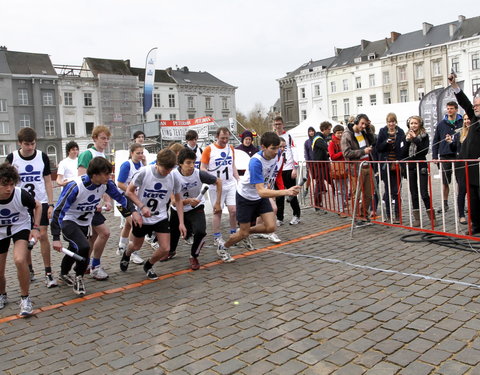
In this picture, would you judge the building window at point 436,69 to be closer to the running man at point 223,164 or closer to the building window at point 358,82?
the building window at point 358,82

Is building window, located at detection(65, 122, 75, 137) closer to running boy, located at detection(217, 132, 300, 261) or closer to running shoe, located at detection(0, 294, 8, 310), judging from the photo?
running boy, located at detection(217, 132, 300, 261)

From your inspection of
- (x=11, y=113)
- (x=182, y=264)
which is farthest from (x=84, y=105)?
(x=182, y=264)

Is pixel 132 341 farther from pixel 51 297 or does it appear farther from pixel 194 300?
pixel 51 297

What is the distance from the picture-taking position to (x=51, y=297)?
5273 millimetres

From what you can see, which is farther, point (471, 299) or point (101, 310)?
point (101, 310)

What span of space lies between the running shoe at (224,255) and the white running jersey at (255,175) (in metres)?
0.81

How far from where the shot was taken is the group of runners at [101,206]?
189 inches

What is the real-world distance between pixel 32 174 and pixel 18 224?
1099 millimetres

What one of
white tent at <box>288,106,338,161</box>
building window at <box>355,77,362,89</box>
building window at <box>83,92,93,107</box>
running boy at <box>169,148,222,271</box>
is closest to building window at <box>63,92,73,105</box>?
building window at <box>83,92,93,107</box>

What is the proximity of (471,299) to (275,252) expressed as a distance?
2.99 m

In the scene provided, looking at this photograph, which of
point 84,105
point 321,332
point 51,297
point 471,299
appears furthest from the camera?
point 84,105

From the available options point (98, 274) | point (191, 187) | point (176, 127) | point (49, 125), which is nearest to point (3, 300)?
point (98, 274)

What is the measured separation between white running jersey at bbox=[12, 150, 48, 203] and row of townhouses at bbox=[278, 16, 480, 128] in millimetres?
51463

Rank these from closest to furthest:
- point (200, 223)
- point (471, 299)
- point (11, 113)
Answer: point (471, 299) < point (200, 223) < point (11, 113)
